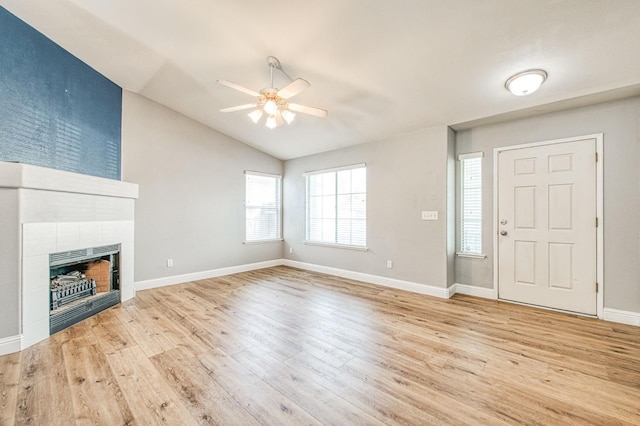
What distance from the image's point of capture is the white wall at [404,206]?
393 centimetres

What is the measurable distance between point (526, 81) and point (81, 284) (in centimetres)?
542

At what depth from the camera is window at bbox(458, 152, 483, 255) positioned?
A: 3.96 meters

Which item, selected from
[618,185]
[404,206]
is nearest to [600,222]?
[618,185]

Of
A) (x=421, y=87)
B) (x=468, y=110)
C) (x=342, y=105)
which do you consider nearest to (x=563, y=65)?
(x=468, y=110)

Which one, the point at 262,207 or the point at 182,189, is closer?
the point at 182,189

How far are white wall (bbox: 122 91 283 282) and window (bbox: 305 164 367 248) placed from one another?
4.42 ft

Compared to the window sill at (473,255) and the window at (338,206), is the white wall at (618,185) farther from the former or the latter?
the window at (338,206)

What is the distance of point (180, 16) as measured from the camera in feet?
8.34

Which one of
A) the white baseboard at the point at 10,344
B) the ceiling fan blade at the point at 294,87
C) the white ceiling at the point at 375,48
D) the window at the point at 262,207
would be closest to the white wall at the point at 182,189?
the window at the point at 262,207

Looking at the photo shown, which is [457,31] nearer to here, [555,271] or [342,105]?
[342,105]

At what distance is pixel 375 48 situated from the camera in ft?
8.45

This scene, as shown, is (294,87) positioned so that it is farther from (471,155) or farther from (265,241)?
(265,241)

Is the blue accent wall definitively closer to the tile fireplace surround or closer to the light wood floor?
the tile fireplace surround

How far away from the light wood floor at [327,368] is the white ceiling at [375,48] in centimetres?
261
